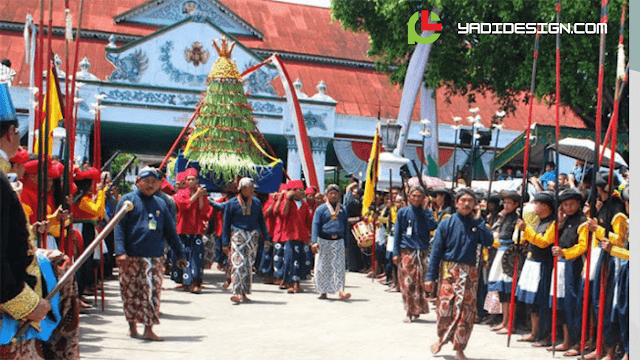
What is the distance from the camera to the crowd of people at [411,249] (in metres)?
5.63

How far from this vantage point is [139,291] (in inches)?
322

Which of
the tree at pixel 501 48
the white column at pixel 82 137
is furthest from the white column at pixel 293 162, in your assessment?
the white column at pixel 82 137

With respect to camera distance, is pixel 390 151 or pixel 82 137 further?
pixel 82 137

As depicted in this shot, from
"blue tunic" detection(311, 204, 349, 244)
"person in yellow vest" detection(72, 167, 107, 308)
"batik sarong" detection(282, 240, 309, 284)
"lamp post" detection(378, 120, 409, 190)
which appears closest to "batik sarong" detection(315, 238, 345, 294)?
"blue tunic" detection(311, 204, 349, 244)

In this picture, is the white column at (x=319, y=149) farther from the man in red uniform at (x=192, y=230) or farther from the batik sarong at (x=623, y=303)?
the batik sarong at (x=623, y=303)

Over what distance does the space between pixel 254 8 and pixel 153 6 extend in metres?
5.39

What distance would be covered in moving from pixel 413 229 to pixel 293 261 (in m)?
3.29

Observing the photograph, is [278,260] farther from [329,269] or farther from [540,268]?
[540,268]

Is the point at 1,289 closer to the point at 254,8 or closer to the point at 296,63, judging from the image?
the point at 296,63

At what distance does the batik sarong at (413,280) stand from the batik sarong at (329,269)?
1.67m

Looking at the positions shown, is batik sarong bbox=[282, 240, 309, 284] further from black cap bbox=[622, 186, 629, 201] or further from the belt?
black cap bbox=[622, 186, 629, 201]

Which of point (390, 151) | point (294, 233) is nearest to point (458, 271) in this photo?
point (294, 233)

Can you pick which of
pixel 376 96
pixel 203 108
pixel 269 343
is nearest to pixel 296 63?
pixel 376 96

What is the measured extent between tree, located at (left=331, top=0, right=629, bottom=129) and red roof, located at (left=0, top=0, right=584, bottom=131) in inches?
199
